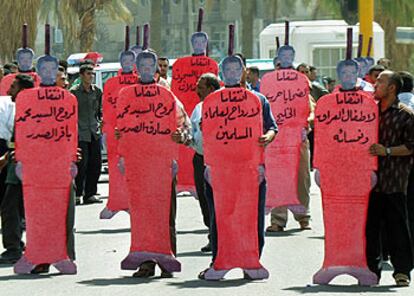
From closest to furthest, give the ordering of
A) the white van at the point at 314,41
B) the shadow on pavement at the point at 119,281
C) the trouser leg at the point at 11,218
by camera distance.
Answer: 1. the shadow on pavement at the point at 119,281
2. the trouser leg at the point at 11,218
3. the white van at the point at 314,41

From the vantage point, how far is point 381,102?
43.0 ft

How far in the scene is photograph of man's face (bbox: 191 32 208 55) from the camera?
18844 mm

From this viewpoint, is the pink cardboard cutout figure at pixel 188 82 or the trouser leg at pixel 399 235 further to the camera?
the pink cardboard cutout figure at pixel 188 82

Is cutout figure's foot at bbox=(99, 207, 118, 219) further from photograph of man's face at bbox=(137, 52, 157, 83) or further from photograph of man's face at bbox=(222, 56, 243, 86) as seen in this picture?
photograph of man's face at bbox=(222, 56, 243, 86)

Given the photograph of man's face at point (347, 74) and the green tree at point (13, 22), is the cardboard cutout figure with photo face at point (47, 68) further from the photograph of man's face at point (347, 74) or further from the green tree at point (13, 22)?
the green tree at point (13, 22)

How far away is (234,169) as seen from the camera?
13617 millimetres

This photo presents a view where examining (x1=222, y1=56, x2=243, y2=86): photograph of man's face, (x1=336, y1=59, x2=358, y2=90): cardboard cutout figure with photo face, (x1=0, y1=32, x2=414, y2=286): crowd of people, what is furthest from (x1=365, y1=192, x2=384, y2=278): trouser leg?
(x1=222, y1=56, x2=243, y2=86): photograph of man's face

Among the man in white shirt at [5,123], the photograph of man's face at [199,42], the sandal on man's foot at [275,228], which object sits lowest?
the sandal on man's foot at [275,228]

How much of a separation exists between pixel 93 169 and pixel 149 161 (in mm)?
9090

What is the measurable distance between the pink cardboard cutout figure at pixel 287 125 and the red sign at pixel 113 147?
83.4 inches

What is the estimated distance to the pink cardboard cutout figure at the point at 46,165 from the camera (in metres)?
14.1

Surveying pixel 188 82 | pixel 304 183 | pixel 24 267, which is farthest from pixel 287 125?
pixel 24 267

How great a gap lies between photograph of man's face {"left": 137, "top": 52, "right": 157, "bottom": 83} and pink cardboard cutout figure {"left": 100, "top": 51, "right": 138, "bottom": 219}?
544 cm

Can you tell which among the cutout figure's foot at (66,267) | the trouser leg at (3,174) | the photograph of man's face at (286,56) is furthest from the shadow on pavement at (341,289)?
the photograph of man's face at (286,56)
